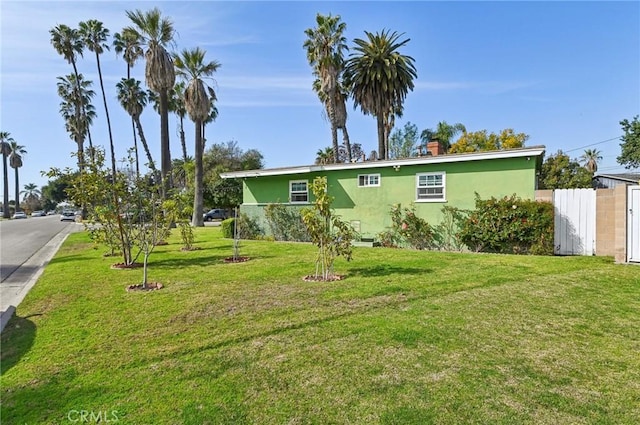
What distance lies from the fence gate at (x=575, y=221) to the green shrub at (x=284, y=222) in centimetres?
983

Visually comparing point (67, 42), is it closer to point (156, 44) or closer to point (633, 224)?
point (156, 44)

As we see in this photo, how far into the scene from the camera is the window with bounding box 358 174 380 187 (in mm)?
15797

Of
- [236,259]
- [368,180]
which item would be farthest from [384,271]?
[368,180]

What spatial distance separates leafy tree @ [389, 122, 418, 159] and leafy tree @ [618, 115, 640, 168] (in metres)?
20.2

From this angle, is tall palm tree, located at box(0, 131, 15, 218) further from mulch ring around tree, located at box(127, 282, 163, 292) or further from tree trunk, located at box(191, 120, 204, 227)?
mulch ring around tree, located at box(127, 282, 163, 292)

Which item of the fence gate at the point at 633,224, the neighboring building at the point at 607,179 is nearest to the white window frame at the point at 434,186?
the fence gate at the point at 633,224

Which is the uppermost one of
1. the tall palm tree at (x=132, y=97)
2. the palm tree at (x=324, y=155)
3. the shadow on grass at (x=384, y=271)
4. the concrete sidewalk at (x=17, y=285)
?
the tall palm tree at (x=132, y=97)

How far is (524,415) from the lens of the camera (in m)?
3.02

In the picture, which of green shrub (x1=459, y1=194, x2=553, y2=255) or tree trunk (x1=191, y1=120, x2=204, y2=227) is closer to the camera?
green shrub (x1=459, y1=194, x2=553, y2=255)

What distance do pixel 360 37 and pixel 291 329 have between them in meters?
24.3

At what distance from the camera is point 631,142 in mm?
28062

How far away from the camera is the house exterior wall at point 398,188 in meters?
12.8

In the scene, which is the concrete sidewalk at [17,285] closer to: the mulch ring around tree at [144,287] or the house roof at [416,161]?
the mulch ring around tree at [144,287]

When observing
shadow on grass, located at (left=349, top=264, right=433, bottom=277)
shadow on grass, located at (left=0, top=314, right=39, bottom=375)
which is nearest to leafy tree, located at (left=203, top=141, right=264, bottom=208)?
shadow on grass, located at (left=349, top=264, right=433, bottom=277)
